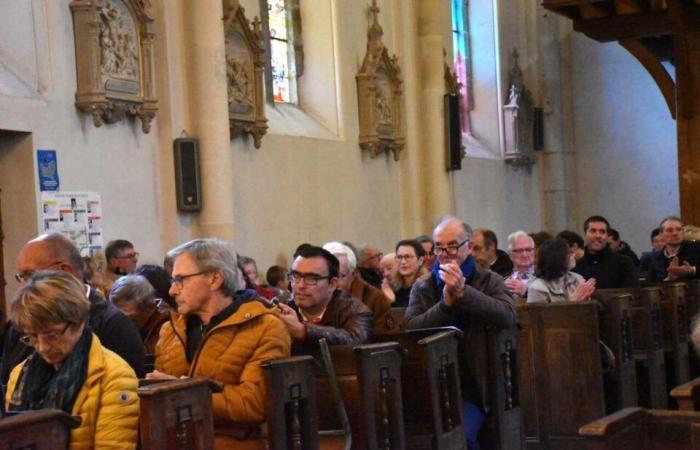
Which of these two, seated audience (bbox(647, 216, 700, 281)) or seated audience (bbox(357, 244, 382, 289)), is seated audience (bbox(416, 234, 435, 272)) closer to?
seated audience (bbox(357, 244, 382, 289))

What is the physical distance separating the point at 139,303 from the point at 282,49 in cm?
810

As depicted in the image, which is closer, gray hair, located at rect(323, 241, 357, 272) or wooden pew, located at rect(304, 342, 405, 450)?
wooden pew, located at rect(304, 342, 405, 450)

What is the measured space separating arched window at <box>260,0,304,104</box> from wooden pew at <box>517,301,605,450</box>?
615 centimetres

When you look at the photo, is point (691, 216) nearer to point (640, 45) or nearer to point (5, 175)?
point (640, 45)

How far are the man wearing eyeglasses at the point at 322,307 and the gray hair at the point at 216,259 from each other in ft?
2.23

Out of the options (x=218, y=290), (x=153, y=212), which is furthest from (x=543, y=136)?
(x=218, y=290)

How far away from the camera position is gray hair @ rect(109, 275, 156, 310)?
634 centimetres

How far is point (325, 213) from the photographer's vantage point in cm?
1373

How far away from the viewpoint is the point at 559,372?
827 centimetres

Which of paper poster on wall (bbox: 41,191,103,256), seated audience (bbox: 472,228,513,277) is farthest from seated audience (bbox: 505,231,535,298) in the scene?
paper poster on wall (bbox: 41,191,103,256)

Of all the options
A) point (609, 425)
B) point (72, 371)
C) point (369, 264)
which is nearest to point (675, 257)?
point (369, 264)

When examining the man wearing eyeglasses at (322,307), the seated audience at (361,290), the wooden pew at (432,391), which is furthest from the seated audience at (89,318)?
the seated audience at (361,290)

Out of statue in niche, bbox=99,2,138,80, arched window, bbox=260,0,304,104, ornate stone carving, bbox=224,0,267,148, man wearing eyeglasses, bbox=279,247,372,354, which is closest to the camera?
man wearing eyeglasses, bbox=279,247,372,354

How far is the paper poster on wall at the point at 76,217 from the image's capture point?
9.62m
